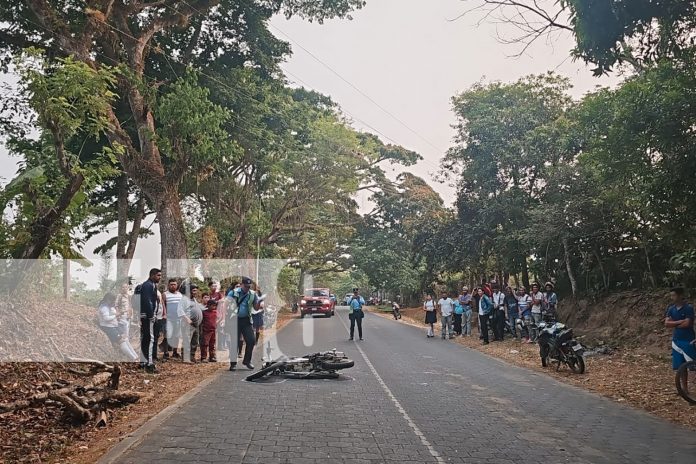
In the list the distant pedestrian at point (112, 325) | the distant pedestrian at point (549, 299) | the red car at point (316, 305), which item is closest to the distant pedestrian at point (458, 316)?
the distant pedestrian at point (549, 299)

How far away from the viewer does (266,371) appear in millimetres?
9656

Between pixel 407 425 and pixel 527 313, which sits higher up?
pixel 527 313

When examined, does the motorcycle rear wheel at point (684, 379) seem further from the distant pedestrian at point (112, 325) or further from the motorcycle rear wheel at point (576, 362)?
the distant pedestrian at point (112, 325)

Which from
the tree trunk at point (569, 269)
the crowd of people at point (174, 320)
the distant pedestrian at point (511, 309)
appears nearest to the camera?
the crowd of people at point (174, 320)

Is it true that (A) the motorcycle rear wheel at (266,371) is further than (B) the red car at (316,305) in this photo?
No

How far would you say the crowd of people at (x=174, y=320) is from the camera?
10094 millimetres

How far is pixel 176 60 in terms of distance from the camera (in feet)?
60.0

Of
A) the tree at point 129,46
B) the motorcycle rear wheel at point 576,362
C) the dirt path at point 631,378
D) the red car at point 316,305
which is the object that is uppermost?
the tree at point 129,46

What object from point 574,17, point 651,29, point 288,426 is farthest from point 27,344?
point 651,29

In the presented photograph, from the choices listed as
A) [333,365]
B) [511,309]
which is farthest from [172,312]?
[511,309]

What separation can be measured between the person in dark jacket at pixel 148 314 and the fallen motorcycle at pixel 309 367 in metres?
2.02

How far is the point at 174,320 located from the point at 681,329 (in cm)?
941

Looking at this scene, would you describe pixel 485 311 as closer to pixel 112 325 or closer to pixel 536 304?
pixel 536 304

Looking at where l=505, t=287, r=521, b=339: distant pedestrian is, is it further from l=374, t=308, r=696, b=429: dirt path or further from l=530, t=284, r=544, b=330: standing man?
l=374, t=308, r=696, b=429: dirt path
